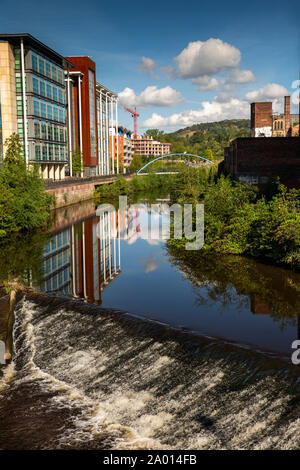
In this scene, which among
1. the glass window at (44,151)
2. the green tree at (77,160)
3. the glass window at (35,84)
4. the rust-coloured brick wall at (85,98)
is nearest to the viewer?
the glass window at (35,84)

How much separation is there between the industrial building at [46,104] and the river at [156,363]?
76.2 ft

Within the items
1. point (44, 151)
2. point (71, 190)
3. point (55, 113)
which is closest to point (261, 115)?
point (71, 190)

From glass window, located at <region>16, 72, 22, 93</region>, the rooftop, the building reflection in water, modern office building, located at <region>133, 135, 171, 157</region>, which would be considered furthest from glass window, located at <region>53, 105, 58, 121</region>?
modern office building, located at <region>133, 135, 171, 157</region>

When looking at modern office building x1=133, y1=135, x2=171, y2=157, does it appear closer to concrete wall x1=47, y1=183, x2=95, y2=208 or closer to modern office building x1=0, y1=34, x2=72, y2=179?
modern office building x1=0, y1=34, x2=72, y2=179

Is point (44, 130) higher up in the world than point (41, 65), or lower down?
lower down

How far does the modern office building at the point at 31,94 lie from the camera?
46156 millimetres

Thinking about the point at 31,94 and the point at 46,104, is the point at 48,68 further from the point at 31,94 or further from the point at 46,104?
the point at 31,94

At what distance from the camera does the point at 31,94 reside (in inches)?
1881

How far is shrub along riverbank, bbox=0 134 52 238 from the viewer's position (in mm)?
26922

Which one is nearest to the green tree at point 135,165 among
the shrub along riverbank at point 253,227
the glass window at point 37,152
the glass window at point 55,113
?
the glass window at point 55,113

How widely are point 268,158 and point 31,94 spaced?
26.8 metres

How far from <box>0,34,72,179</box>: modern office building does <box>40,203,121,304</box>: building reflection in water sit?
18.4 m

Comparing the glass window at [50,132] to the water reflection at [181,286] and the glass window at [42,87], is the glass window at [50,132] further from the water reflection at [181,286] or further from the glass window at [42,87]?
the water reflection at [181,286]
